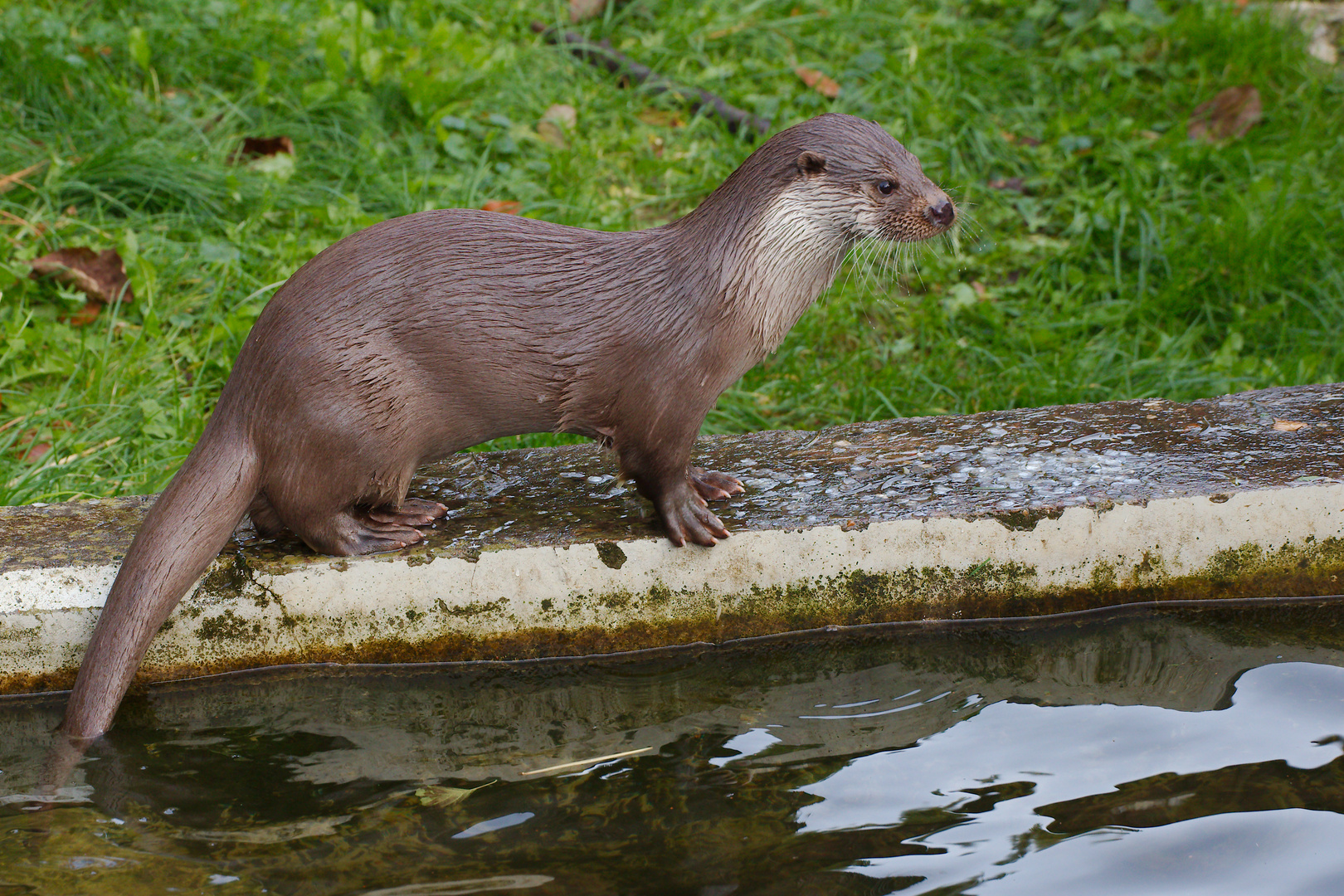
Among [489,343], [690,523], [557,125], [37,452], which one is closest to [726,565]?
[690,523]

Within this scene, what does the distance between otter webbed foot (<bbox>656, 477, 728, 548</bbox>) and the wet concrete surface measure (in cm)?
6

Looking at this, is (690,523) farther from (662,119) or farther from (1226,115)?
(1226,115)

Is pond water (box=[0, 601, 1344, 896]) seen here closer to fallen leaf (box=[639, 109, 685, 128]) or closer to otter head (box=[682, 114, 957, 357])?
otter head (box=[682, 114, 957, 357])

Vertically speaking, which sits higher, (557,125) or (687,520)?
(557,125)

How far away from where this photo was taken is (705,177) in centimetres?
421

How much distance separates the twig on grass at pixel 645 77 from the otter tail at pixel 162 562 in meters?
2.66

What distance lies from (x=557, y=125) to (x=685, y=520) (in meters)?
2.47

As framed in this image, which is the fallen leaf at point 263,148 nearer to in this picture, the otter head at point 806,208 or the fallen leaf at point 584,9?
the fallen leaf at point 584,9

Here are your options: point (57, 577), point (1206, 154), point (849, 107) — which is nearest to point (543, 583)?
point (57, 577)

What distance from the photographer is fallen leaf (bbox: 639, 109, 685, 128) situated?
454cm

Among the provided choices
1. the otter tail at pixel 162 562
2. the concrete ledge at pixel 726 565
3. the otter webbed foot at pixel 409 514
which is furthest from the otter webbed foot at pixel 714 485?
the otter tail at pixel 162 562

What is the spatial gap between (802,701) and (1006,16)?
3842 mm

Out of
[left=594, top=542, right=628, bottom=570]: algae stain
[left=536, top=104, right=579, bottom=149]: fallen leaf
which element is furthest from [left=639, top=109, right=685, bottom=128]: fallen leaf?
[left=594, top=542, right=628, bottom=570]: algae stain

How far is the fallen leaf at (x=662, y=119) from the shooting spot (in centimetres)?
454
